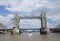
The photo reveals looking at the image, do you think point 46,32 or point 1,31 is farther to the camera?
point 1,31

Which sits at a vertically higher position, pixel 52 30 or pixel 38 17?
pixel 38 17

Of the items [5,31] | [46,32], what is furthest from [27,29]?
[46,32]

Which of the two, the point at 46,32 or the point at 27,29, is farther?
the point at 27,29

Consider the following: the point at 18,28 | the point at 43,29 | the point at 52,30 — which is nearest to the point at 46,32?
the point at 43,29

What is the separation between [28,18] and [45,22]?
16.5 ft

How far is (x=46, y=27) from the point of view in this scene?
52.7m

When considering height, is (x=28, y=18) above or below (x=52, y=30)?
above

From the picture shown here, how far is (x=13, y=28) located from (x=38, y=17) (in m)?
6.48

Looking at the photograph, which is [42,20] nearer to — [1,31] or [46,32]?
[46,32]

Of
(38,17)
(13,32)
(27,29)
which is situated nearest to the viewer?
(13,32)

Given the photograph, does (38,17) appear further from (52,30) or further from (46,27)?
(52,30)

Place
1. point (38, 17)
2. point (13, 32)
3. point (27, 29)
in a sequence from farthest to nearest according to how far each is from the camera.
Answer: point (27, 29), point (38, 17), point (13, 32)

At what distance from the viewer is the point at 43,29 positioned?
172ft

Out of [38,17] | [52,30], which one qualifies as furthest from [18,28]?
[52,30]
